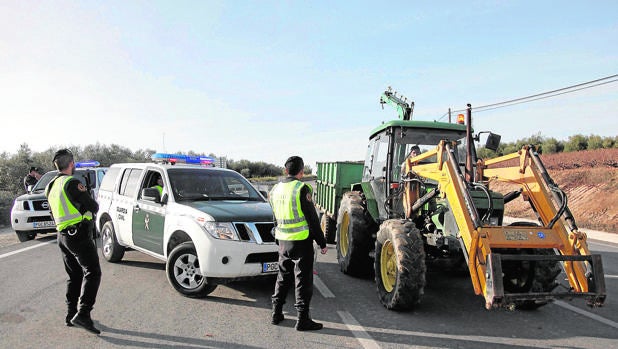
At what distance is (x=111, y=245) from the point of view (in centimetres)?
796

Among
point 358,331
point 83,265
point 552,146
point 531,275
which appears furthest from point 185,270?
point 552,146

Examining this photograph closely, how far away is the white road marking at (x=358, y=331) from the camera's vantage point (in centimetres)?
431

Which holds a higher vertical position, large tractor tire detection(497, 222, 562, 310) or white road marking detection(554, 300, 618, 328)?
large tractor tire detection(497, 222, 562, 310)

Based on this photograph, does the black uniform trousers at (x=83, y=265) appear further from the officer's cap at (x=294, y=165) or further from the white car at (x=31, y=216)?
the white car at (x=31, y=216)

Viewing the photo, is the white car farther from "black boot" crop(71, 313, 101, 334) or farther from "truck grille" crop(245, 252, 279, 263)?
"truck grille" crop(245, 252, 279, 263)

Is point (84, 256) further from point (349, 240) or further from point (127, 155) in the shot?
point (127, 155)

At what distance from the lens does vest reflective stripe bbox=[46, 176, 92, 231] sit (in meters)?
4.73

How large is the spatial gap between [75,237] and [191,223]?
1476mm

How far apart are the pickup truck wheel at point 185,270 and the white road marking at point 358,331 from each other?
6.36 feet

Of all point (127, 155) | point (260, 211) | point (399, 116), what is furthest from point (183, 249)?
point (127, 155)

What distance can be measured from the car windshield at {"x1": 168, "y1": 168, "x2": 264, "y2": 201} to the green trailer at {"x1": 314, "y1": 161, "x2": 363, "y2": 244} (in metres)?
3.29

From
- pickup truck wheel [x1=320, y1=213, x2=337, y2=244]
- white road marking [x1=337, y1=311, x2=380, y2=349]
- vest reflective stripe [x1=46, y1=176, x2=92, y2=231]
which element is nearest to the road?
white road marking [x1=337, y1=311, x2=380, y2=349]

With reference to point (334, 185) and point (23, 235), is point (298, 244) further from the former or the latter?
point (23, 235)

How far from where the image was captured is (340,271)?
764 cm
